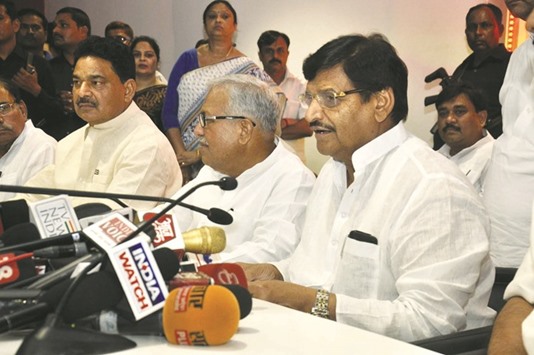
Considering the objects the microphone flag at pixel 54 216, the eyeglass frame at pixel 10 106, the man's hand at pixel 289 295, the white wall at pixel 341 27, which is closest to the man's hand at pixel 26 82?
the eyeglass frame at pixel 10 106

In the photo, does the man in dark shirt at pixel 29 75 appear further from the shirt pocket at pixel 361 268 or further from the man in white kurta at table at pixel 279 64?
the shirt pocket at pixel 361 268

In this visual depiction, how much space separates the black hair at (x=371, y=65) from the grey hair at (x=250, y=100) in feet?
2.47

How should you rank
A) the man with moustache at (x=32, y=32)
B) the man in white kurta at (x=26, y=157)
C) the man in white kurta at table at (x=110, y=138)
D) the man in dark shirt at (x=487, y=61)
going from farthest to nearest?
the man with moustache at (x=32, y=32) < the man in dark shirt at (x=487, y=61) < the man in white kurta at (x=26, y=157) < the man in white kurta at table at (x=110, y=138)

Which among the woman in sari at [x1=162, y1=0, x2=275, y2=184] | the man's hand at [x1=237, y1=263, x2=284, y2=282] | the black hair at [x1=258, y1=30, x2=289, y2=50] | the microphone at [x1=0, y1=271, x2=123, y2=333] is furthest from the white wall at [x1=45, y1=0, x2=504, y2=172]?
the microphone at [x1=0, y1=271, x2=123, y2=333]

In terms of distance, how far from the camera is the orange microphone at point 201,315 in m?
1.34

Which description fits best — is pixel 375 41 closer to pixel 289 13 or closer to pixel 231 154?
pixel 231 154

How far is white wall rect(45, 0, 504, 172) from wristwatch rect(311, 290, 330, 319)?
4.58 metres

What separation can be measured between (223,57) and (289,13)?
6.88 ft

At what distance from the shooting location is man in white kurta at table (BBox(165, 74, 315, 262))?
3.20 metres

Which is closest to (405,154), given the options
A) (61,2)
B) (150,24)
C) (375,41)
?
(375,41)

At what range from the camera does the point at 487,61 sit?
5676 mm

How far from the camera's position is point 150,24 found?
329 inches

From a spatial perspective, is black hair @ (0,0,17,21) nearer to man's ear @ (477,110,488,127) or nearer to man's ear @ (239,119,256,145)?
man's ear @ (477,110,488,127)

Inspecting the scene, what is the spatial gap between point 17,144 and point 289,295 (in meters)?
2.98
